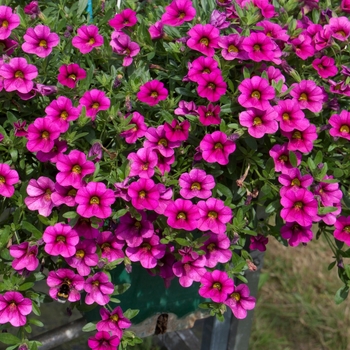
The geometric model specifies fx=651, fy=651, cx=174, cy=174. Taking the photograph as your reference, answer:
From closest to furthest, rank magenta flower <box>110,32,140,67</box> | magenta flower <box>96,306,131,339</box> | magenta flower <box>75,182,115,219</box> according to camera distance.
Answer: magenta flower <box>75,182,115,219</box> → magenta flower <box>96,306,131,339</box> → magenta flower <box>110,32,140,67</box>

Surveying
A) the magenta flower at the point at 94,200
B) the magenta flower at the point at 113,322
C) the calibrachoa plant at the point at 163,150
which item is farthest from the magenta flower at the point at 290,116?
the magenta flower at the point at 113,322

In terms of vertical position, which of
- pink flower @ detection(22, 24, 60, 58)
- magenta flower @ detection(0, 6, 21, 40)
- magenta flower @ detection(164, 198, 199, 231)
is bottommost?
magenta flower @ detection(164, 198, 199, 231)

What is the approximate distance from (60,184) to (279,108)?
0.40 meters

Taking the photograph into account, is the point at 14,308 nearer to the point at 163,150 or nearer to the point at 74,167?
the point at 74,167

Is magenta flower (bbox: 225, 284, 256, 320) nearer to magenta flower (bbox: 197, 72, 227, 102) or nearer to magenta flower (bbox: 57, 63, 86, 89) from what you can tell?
magenta flower (bbox: 197, 72, 227, 102)

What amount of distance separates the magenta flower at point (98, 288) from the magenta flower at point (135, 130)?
239 millimetres

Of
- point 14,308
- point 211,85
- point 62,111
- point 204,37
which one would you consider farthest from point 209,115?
point 14,308

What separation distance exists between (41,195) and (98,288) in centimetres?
19

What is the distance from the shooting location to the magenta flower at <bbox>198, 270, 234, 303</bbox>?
1.12m

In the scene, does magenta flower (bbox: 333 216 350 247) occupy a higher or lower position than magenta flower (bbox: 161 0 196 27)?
lower

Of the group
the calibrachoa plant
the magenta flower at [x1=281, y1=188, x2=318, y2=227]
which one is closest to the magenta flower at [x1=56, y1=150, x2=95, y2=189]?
the calibrachoa plant

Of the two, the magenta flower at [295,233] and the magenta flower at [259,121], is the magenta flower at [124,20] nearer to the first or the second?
the magenta flower at [259,121]

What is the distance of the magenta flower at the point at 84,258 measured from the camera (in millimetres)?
1092

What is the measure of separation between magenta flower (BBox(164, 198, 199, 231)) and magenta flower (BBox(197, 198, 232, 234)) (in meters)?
0.02
